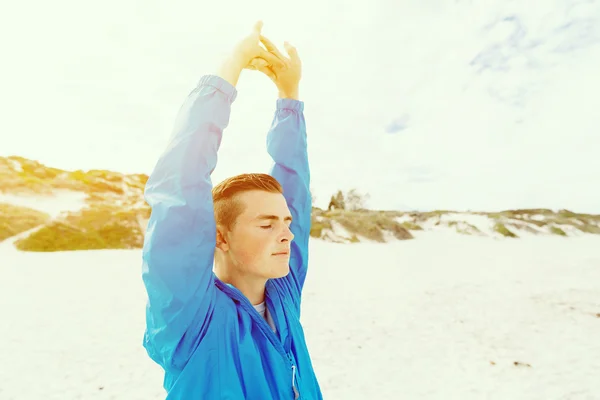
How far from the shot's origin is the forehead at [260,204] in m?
1.27

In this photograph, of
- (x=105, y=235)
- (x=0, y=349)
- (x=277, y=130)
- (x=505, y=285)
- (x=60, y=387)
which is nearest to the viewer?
(x=277, y=130)

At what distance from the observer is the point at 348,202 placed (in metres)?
35.9

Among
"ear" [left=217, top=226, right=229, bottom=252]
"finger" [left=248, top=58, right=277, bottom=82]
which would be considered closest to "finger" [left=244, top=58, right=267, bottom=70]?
"finger" [left=248, top=58, right=277, bottom=82]

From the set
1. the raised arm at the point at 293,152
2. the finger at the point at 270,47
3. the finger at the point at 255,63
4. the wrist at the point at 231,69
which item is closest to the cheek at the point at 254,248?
the raised arm at the point at 293,152

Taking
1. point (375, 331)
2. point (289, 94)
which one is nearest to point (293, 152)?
point (289, 94)

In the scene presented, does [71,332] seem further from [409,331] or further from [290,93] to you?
[290,93]

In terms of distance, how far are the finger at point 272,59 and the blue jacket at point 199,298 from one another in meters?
0.33

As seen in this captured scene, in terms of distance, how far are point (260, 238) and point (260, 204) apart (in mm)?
119

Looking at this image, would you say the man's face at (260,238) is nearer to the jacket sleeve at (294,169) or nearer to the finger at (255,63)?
the jacket sleeve at (294,169)

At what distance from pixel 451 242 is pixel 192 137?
18803 millimetres

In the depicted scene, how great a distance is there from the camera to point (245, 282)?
4.29 feet

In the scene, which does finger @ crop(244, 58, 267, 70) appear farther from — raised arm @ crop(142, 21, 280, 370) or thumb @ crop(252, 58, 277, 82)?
raised arm @ crop(142, 21, 280, 370)

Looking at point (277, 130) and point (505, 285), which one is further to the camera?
point (505, 285)

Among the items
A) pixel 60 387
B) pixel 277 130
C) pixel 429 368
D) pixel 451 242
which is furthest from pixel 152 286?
pixel 451 242
